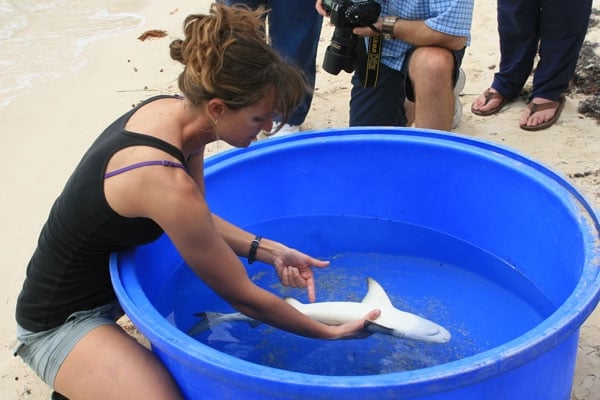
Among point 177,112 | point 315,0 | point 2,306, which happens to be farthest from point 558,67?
point 2,306

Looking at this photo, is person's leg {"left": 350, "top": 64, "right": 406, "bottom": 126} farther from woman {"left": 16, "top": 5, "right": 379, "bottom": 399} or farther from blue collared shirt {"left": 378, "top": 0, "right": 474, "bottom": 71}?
woman {"left": 16, "top": 5, "right": 379, "bottom": 399}

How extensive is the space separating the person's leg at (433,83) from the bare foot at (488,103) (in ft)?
2.41

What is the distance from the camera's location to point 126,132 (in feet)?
4.61

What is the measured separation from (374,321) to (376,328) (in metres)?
0.03

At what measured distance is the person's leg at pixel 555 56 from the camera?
2703mm

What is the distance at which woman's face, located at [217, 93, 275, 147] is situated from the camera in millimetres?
1393

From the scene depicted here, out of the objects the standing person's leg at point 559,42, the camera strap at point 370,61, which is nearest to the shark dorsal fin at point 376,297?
the camera strap at point 370,61

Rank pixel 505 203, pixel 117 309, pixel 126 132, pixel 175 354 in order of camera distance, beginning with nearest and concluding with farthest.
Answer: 1. pixel 175 354
2. pixel 126 132
3. pixel 117 309
4. pixel 505 203

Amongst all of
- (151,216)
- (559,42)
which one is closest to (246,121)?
(151,216)

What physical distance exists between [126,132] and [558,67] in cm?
213

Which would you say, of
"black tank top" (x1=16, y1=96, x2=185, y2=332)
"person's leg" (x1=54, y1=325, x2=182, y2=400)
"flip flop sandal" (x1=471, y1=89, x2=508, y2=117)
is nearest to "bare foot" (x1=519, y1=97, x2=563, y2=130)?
"flip flop sandal" (x1=471, y1=89, x2=508, y2=117)

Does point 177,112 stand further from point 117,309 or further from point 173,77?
point 173,77

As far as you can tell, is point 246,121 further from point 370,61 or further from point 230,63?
point 370,61

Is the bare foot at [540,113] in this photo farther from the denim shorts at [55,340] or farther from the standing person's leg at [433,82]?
the denim shorts at [55,340]
